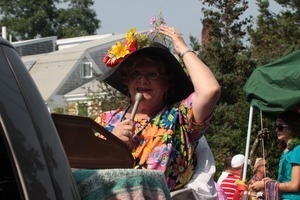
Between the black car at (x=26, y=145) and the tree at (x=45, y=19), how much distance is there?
242 ft

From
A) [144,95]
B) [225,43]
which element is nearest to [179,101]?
[144,95]

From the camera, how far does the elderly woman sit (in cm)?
419

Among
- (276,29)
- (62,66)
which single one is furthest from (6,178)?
(62,66)

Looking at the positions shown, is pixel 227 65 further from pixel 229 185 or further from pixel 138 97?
pixel 138 97

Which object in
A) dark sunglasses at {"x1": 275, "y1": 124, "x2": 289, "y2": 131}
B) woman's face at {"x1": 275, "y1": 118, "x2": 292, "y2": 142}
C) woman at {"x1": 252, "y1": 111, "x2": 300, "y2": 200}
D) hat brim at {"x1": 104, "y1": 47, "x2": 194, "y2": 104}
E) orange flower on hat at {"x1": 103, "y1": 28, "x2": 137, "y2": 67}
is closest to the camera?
hat brim at {"x1": 104, "y1": 47, "x2": 194, "y2": 104}

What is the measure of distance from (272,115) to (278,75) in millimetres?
450

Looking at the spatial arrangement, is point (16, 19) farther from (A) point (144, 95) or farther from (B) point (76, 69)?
(A) point (144, 95)

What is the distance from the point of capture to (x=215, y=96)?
4.16 meters

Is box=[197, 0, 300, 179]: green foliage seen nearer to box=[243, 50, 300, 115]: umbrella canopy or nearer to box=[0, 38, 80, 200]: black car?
box=[243, 50, 300, 115]: umbrella canopy

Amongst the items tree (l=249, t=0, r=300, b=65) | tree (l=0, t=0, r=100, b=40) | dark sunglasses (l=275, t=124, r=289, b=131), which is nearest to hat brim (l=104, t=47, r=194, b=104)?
dark sunglasses (l=275, t=124, r=289, b=131)

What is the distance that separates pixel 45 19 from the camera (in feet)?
264

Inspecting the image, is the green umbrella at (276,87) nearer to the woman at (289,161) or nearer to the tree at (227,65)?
the woman at (289,161)

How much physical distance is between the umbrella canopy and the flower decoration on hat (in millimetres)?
4346

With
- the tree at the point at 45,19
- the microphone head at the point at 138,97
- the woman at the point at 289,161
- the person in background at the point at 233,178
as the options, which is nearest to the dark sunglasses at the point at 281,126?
the woman at the point at 289,161
